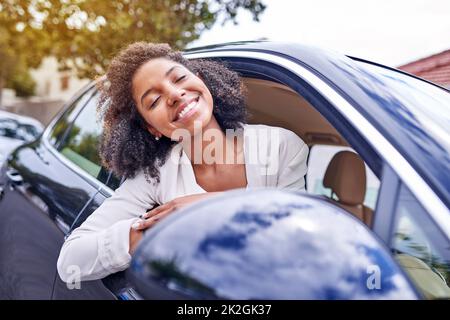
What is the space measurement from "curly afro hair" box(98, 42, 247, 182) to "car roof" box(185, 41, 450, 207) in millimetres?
429

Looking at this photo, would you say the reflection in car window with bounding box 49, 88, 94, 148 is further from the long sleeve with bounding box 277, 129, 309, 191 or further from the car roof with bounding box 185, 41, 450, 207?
the car roof with bounding box 185, 41, 450, 207

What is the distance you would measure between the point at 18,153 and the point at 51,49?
1438cm

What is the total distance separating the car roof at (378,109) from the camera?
113 centimetres

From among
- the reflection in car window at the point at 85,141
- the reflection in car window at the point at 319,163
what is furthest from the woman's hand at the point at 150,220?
the reflection in car window at the point at 319,163

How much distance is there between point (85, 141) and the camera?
2963 millimetres

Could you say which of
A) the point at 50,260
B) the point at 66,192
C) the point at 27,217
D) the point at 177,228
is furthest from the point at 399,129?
the point at 27,217

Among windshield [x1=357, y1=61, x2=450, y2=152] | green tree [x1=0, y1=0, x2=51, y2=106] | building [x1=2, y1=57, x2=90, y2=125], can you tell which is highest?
windshield [x1=357, y1=61, x2=450, y2=152]

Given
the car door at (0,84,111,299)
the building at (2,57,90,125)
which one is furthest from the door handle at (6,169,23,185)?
the building at (2,57,90,125)

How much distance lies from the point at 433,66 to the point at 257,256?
279 cm

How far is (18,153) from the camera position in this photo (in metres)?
3.50

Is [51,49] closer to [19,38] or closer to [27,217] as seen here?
[19,38]

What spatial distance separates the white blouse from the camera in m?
1.49

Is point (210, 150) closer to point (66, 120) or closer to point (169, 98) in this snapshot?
point (169, 98)

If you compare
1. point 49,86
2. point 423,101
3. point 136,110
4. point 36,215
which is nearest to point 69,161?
point 36,215
